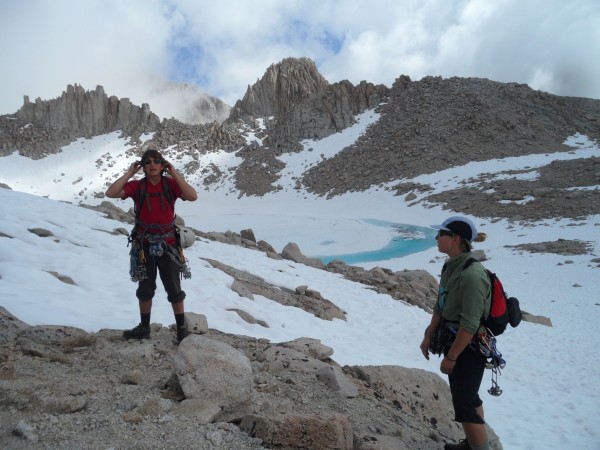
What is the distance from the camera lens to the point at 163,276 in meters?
4.75

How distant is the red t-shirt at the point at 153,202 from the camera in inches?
179

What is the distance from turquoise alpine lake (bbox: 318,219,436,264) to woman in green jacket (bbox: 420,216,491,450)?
2279 cm

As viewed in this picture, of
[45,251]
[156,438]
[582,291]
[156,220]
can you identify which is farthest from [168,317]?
[582,291]

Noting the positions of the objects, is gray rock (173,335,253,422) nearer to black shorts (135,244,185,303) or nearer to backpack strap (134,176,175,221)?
black shorts (135,244,185,303)

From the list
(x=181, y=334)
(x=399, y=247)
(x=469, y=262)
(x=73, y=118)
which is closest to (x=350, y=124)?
(x=399, y=247)

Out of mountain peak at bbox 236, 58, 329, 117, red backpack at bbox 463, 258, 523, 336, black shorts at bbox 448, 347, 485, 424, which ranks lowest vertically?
black shorts at bbox 448, 347, 485, 424

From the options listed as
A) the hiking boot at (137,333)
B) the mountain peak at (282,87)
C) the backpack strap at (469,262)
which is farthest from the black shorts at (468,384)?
the mountain peak at (282,87)

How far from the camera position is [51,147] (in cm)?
8212

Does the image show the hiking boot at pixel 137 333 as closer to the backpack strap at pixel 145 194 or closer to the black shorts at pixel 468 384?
the backpack strap at pixel 145 194

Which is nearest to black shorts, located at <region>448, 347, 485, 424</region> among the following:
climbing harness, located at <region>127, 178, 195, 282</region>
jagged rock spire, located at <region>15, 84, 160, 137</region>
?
climbing harness, located at <region>127, 178, 195, 282</region>

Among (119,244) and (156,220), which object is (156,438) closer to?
(156,220)

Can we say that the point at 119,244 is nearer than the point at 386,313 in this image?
Yes

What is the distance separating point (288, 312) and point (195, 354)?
5930 mm

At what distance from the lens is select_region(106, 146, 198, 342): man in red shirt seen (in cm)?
448
